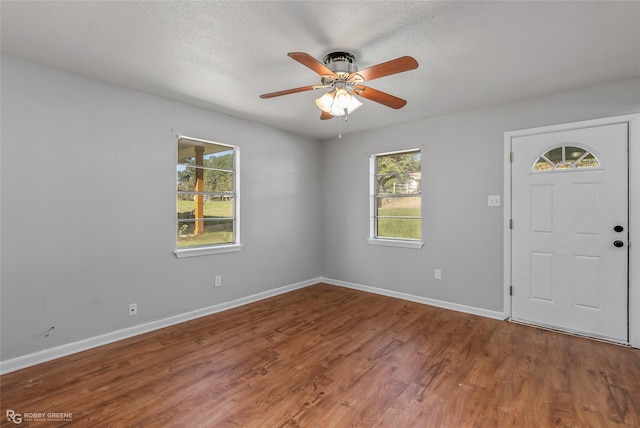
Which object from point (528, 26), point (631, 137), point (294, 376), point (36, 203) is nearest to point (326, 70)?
point (528, 26)

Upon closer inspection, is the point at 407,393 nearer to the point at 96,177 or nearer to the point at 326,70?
the point at 326,70

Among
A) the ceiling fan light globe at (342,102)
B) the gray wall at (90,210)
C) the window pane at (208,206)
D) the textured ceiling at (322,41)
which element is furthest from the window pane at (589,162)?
the window pane at (208,206)

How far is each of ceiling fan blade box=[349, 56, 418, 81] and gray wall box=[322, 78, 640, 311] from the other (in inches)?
67.4

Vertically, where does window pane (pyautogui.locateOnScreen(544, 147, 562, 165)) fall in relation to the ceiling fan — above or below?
below

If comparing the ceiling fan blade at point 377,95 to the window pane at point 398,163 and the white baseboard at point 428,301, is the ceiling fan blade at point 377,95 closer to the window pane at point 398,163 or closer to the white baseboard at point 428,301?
the window pane at point 398,163

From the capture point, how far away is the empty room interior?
1908mm

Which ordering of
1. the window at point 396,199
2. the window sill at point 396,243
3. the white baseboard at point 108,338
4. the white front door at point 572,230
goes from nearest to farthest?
the white baseboard at point 108,338, the white front door at point 572,230, the window sill at point 396,243, the window at point 396,199

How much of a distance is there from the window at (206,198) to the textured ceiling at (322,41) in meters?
0.77

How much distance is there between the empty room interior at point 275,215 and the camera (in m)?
1.91

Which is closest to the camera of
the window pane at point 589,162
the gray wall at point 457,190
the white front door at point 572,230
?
the white front door at point 572,230

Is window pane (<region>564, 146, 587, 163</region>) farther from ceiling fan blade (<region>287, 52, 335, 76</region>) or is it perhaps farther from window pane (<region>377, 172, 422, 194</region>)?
ceiling fan blade (<region>287, 52, 335, 76</region>)

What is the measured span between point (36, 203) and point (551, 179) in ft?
15.9

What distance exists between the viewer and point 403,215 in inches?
171

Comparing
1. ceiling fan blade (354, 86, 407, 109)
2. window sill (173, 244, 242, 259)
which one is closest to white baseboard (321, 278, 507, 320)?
window sill (173, 244, 242, 259)
